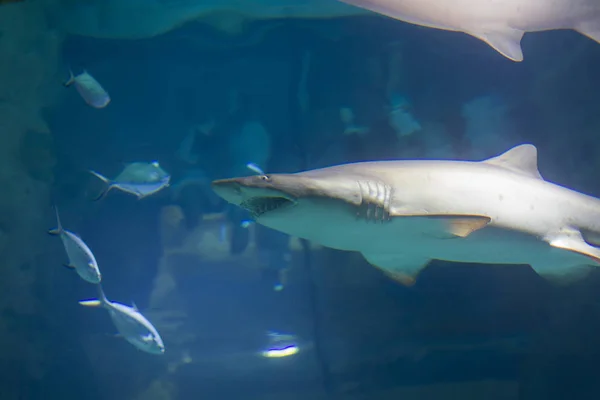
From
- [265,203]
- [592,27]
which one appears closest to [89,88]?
[265,203]

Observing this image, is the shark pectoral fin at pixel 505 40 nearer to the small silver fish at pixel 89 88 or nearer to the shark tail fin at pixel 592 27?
the shark tail fin at pixel 592 27

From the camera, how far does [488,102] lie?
6.57 m

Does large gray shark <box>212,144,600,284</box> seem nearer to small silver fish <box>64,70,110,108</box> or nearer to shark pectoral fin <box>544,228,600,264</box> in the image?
shark pectoral fin <box>544,228,600,264</box>

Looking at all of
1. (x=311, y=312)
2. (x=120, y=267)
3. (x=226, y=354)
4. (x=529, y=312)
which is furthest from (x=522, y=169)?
(x=226, y=354)

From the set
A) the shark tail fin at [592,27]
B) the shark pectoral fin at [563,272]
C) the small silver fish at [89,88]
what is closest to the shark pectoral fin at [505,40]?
the shark tail fin at [592,27]

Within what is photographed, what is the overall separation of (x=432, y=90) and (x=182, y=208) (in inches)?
169

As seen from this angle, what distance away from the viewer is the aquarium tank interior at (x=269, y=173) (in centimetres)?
632

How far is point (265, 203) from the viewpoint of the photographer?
8.77ft

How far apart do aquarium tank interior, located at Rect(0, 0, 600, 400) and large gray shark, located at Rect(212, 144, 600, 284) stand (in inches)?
8.1

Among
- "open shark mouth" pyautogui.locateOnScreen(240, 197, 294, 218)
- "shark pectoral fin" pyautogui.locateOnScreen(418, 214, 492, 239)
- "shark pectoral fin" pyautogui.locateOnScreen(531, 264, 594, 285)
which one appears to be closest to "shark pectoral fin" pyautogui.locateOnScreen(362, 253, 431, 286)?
"shark pectoral fin" pyautogui.locateOnScreen(418, 214, 492, 239)

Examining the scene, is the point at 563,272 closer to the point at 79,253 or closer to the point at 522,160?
the point at 522,160

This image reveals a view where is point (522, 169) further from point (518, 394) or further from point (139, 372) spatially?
point (139, 372)

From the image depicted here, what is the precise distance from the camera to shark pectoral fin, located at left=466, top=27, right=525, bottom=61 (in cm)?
310

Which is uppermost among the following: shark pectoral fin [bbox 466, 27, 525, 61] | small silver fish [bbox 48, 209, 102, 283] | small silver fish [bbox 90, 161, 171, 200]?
shark pectoral fin [bbox 466, 27, 525, 61]
